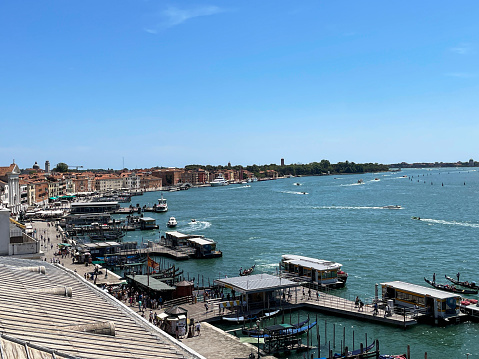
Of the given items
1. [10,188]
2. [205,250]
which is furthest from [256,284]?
[10,188]

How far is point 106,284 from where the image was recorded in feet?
99.7

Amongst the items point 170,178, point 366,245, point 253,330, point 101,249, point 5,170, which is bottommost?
point 253,330

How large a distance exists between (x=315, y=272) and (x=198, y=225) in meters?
37.8

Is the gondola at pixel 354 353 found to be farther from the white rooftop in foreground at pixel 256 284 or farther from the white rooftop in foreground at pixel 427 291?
the white rooftop in foreground at pixel 256 284

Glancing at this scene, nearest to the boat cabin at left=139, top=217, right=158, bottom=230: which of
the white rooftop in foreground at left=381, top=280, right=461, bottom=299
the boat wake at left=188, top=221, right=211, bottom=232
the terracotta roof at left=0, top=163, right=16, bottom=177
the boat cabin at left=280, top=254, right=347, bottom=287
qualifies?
the boat wake at left=188, top=221, right=211, bottom=232

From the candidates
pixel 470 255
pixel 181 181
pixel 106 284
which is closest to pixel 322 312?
pixel 106 284

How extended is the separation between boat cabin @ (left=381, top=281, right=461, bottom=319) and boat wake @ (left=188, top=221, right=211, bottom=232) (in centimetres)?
3870

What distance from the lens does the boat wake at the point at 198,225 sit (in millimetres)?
64644

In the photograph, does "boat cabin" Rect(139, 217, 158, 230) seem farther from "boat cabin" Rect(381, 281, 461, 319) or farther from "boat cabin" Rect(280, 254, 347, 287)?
"boat cabin" Rect(381, 281, 461, 319)

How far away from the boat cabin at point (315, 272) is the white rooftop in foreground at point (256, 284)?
4.98 m

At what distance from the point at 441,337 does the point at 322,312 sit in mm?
6179

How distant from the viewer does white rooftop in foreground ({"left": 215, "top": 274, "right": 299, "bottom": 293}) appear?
2570 cm

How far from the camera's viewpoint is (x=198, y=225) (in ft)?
224

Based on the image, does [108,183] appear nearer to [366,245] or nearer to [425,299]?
[366,245]
